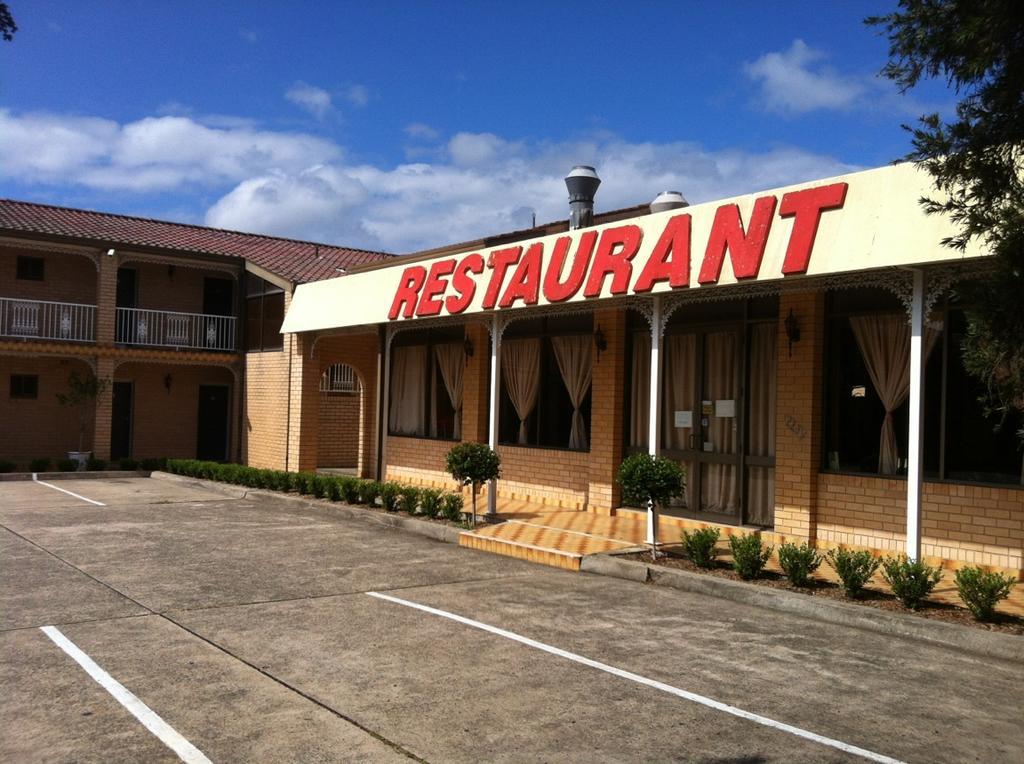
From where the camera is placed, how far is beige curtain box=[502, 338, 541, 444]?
1576 cm

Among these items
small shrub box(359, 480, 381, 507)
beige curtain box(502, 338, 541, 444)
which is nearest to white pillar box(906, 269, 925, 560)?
beige curtain box(502, 338, 541, 444)

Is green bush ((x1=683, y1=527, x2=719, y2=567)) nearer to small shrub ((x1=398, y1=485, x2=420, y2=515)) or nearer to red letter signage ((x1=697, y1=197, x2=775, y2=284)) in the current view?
red letter signage ((x1=697, y1=197, x2=775, y2=284))

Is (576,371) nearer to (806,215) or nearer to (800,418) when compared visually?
(800,418)

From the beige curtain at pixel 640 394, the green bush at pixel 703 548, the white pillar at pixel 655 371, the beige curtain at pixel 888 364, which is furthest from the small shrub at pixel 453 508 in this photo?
the beige curtain at pixel 888 364

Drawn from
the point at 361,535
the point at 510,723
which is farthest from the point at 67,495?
the point at 510,723

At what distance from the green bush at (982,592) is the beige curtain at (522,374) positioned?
350 inches

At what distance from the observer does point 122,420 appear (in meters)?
25.0

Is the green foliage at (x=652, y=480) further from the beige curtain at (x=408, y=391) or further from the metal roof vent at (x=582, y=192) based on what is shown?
the beige curtain at (x=408, y=391)

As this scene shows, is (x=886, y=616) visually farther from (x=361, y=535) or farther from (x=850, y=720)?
(x=361, y=535)

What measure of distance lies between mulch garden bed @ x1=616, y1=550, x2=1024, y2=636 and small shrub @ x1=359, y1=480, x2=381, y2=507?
5.54 metres

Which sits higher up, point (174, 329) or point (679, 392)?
point (174, 329)

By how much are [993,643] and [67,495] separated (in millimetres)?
16249

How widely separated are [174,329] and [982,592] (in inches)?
875

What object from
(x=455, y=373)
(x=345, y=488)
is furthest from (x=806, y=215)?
(x=455, y=373)
